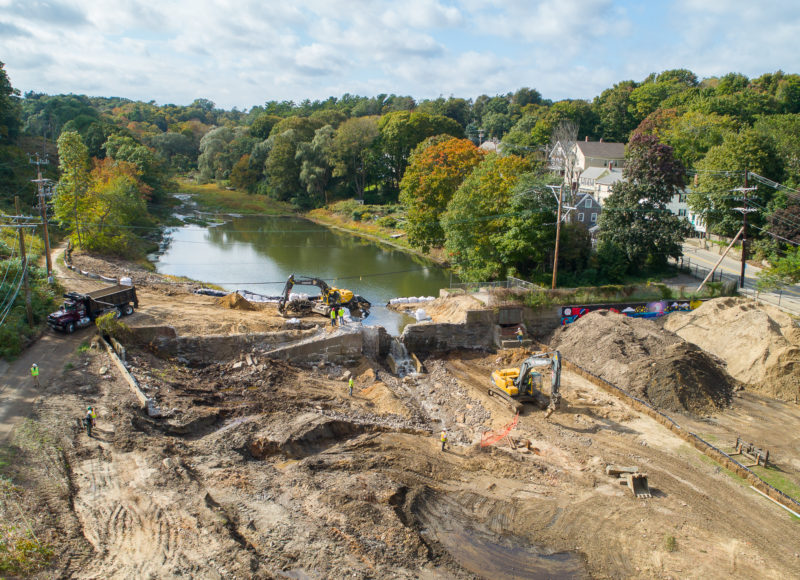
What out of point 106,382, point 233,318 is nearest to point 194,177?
point 233,318

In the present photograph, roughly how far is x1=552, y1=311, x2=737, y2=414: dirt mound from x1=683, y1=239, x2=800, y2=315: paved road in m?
12.1

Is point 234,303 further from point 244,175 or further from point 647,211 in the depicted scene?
point 244,175

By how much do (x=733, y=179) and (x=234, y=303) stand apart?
3914 centimetres

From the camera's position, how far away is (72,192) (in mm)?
39469

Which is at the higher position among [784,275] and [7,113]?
[7,113]

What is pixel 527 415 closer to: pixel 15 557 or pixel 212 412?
pixel 212 412

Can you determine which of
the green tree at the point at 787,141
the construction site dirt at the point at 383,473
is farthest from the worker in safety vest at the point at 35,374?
the green tree at the point at 787,141

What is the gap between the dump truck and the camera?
23062 mm

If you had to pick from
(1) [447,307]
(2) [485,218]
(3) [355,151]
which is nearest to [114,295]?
(1) [447,307]

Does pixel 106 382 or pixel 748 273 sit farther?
pixel 748 273

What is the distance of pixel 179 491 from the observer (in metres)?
13.8

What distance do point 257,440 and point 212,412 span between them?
2658mm

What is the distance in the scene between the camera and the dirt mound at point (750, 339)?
23.7 meters

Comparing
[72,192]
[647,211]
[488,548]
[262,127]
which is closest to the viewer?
[488,548]
